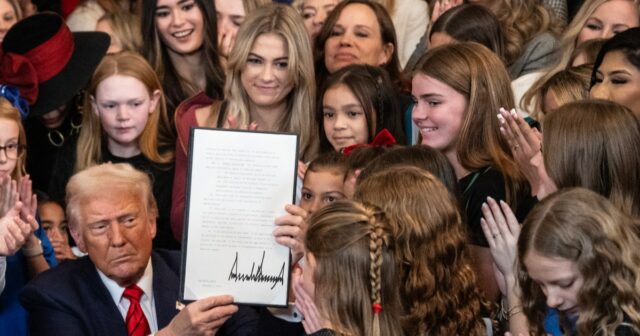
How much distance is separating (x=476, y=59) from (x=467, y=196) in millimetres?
608

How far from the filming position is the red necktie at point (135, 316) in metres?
4.87

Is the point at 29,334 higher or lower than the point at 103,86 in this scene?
lower

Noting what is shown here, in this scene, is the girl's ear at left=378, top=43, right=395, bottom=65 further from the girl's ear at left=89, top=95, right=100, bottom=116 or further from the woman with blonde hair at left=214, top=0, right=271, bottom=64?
the girl's ear at left=89, top=95, right=100, bottom=116

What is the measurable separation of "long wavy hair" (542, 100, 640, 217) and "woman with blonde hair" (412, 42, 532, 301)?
490mm

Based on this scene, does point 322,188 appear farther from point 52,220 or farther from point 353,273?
point 52,220

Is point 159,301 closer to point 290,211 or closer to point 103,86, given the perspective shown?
point 290,211

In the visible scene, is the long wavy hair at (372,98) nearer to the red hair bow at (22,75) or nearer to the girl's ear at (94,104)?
the girl's ear at (94,104)

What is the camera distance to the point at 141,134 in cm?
624

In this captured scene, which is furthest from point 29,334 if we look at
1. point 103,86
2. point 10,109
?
point 103,86

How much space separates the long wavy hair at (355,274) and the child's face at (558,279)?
0.42 meters

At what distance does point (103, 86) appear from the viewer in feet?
20.5

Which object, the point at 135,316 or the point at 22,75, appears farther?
the point at 22,75

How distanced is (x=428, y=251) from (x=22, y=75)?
2.86m

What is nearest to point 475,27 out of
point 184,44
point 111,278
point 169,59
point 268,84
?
point 268,84
